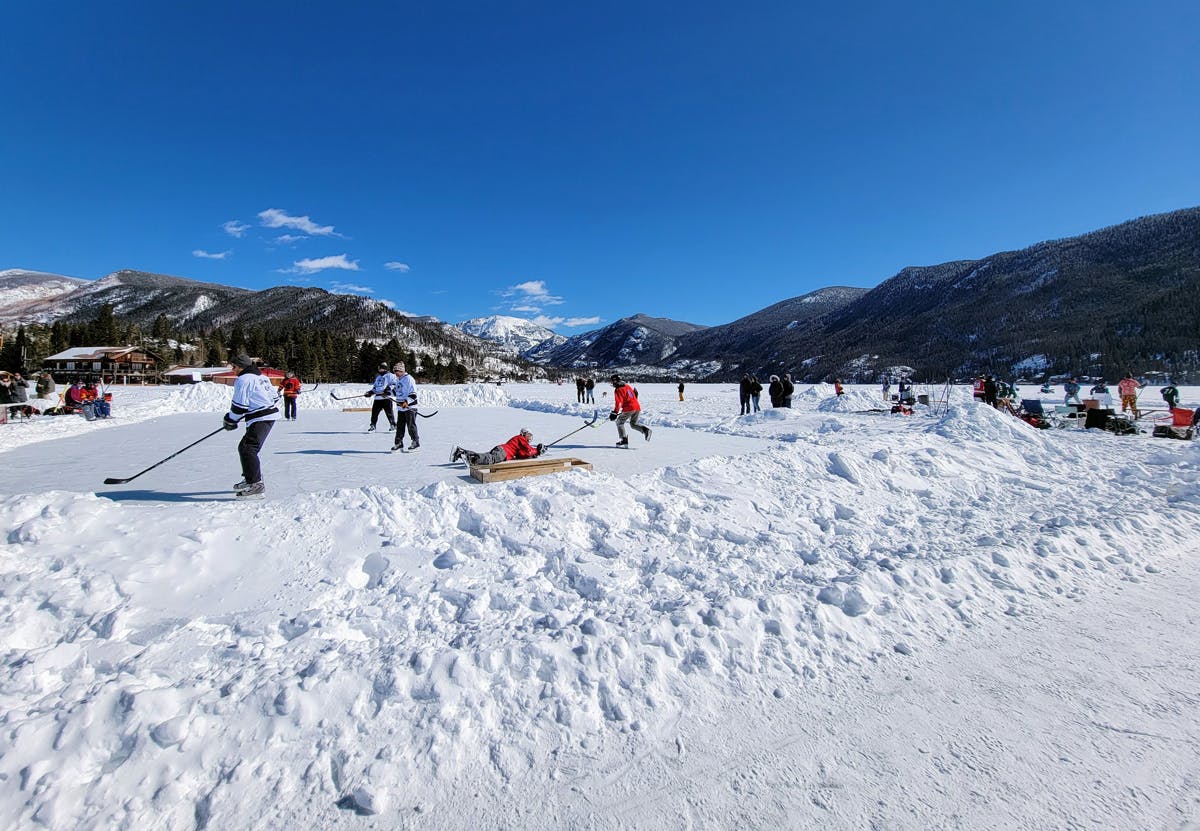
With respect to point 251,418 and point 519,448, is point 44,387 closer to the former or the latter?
point 251,418

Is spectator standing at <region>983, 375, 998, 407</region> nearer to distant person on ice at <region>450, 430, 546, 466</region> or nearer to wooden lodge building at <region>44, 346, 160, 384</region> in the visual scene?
distant person on ice at <region>450, 430, 546, 466</region>

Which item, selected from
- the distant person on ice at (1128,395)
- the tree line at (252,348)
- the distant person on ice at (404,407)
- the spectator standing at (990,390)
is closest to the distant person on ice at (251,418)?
the distant person on ice at (404,407)

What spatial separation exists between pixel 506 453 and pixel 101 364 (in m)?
89.8

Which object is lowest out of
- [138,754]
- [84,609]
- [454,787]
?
[454,787]

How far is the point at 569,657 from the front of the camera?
3664 mm

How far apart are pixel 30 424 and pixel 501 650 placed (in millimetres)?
20851

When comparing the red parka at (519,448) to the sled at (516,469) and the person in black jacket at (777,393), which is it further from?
the person in black jacket at (777,393)

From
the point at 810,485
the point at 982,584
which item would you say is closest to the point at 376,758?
the point at 982,584

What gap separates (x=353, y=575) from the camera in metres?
4.76

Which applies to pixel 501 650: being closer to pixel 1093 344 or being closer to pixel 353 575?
pixel 353 575

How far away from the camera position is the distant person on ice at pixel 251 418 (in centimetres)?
634

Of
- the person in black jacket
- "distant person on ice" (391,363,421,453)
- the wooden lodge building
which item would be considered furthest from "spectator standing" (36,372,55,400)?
the wooden lodge building

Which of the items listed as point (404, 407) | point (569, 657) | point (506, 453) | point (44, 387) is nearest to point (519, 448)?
point (506, 453)

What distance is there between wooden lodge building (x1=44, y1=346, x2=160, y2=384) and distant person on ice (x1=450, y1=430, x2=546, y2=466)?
86431 mm
